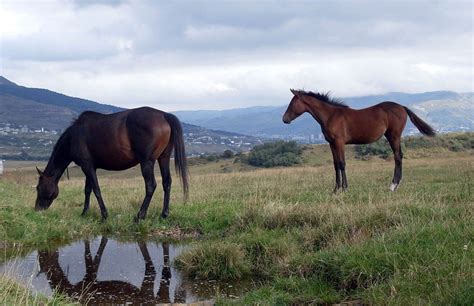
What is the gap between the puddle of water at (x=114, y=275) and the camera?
7.67 m

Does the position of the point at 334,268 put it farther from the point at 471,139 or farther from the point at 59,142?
the point at 471,139

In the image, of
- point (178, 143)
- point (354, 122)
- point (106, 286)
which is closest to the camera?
point (106, 286)

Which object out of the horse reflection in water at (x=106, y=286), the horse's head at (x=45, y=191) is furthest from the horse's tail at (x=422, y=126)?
the horse's head at (x=45, y=191)

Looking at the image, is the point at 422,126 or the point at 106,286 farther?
the point at 422,126

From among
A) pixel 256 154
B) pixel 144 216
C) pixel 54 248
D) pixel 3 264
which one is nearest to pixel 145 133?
pixel 144 216

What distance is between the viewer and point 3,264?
30.7 ft

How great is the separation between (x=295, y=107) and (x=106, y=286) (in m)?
9.29

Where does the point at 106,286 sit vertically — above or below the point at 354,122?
below

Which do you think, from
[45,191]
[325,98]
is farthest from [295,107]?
[45,191]

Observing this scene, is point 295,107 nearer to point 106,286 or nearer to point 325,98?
point 325,98

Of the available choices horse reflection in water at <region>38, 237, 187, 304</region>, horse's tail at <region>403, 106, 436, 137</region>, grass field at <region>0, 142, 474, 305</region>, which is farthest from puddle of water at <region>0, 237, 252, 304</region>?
horse's tail at <region>403, 106, 436, 137</region>

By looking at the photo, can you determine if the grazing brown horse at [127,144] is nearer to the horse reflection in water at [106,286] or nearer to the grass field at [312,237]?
the grass field at [312,237]

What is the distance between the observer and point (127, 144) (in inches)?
490

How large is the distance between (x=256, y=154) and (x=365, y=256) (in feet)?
126
